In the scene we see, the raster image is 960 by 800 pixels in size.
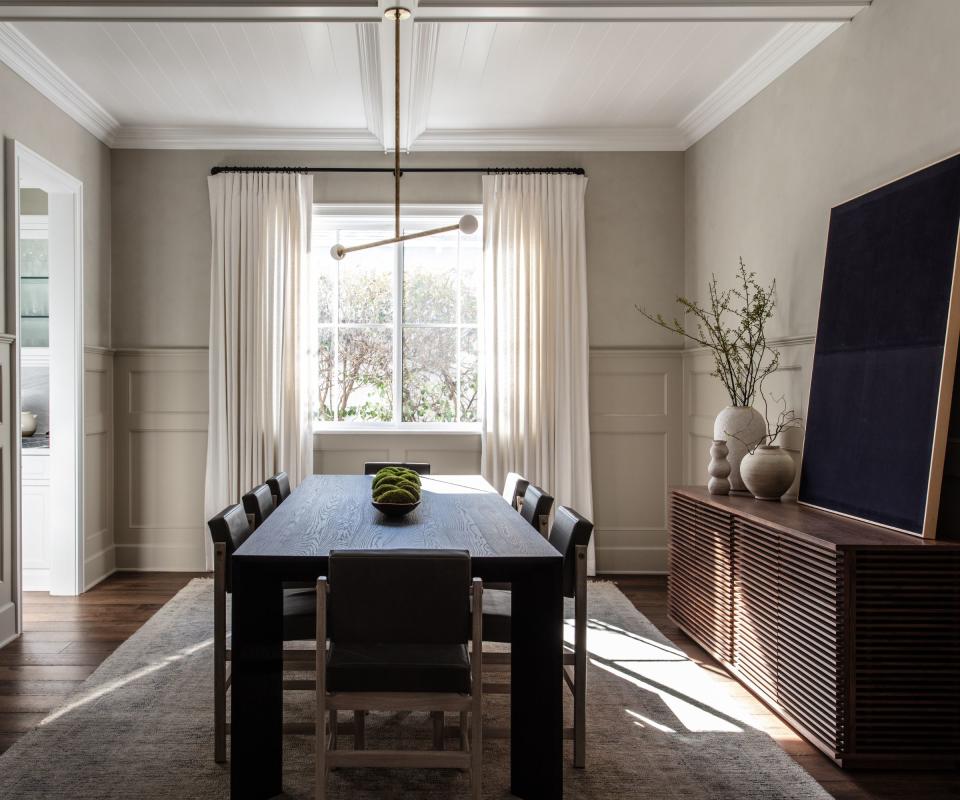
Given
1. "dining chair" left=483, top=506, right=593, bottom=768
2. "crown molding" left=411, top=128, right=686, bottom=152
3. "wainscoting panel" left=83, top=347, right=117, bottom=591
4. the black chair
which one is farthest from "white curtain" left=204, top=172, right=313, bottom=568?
"dining chair" left=483, top=506, right=593, bottom=768

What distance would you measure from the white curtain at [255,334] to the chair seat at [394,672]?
3011mm

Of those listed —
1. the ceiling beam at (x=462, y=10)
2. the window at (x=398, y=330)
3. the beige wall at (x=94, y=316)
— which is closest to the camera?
the ceiling beam at (x=462, y=10)

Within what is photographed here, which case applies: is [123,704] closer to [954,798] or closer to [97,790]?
[97,790]

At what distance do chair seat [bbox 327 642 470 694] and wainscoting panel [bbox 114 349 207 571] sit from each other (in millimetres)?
3382

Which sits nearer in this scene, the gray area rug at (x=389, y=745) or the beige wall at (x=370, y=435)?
the gray area rug at (x=389, y=745)

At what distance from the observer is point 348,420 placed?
17.3 feet

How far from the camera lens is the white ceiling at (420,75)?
3508 mm

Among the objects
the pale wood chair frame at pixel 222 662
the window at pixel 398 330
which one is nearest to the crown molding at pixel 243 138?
the window at pixel 398 330

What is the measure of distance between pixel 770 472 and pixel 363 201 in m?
3.22

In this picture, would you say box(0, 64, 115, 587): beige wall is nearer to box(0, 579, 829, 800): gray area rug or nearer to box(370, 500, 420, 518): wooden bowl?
box(0, 579, 829, 800): gray area rug

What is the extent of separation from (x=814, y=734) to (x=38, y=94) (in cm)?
478

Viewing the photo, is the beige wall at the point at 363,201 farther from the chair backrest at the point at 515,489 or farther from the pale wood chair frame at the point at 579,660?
the pale wood chair frame at the point at 579,660

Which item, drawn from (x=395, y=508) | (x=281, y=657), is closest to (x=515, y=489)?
(x=395, y=508)

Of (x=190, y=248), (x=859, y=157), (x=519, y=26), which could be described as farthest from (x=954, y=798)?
(x=190, y=248)
